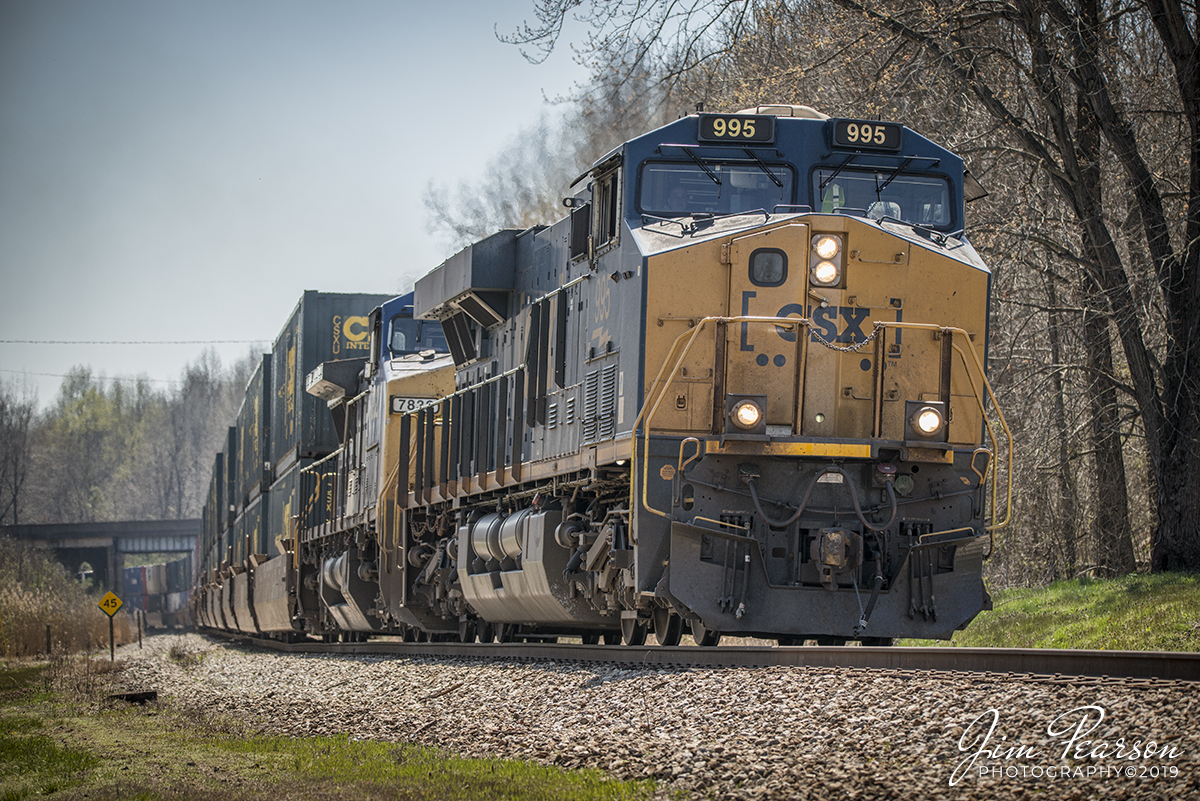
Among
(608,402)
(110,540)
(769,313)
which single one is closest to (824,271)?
(769,313)

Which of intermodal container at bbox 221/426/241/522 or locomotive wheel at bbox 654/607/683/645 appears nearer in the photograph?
locomotive wheel at bbox 654/607/683/645

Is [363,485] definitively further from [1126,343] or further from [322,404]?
[1126,343]

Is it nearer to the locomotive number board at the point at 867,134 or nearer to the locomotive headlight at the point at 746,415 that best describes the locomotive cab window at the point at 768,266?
the locomotive headlight at the point at 746,415

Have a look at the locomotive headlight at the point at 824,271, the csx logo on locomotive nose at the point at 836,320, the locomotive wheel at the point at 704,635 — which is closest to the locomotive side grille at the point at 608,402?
the csx logo on locomotive nose at the point at 836,320

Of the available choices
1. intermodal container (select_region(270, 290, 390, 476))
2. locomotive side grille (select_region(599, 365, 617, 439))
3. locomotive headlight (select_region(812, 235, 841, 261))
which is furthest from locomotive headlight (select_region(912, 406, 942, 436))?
intermodal container (select_region(270, 290, 390, 476))

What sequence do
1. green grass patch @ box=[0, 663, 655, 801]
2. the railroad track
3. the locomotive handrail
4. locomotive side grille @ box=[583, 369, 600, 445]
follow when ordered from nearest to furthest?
green grass patch @ box=[0, 663, 655, 801] < the railroad track < the locomotive handrail < locomotive side grille @ box=[583, 369, 600, 445]

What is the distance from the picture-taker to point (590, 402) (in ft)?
33.2

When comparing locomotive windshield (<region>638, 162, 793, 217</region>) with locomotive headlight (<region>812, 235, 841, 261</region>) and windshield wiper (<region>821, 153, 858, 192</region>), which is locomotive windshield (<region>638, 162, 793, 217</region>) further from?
locomotive headlight (<region>812, 235, 841, 261</region>)

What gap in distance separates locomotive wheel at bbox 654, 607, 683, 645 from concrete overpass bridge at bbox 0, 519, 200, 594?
200ft

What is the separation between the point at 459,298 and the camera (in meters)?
13.5

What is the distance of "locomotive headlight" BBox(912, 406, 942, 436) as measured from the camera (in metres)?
8.84

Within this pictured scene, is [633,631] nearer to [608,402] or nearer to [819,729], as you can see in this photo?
[608,402]

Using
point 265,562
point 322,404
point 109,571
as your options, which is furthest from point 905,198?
point 109,571

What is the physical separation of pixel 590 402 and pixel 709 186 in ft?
6.39
